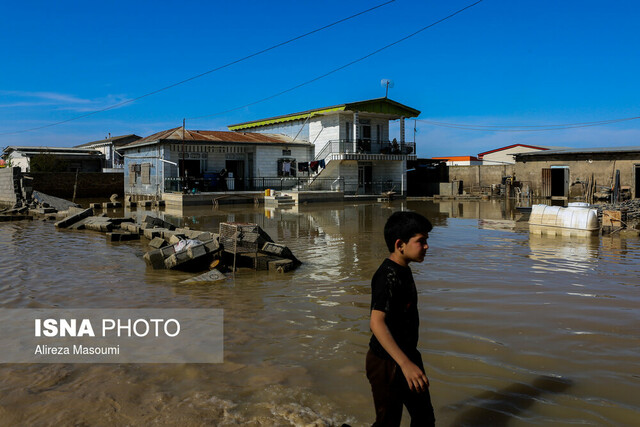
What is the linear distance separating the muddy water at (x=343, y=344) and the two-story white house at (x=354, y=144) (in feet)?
80.3

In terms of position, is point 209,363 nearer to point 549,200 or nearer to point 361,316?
point 361,316

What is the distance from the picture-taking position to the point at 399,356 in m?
2.62

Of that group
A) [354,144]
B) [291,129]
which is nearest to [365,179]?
[354,144]

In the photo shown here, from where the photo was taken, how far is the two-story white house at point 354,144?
34.9m

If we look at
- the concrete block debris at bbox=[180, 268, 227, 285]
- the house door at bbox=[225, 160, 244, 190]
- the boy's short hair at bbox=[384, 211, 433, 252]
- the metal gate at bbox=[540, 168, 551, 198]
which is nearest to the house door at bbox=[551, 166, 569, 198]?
the metal gate at bbox=[540, 168, 551, 198]

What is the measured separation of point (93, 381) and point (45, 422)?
755 mm

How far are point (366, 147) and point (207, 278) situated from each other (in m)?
29.3

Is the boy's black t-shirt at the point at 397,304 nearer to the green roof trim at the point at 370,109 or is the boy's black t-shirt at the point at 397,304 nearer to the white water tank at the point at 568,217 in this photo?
the white water tank at the point at 568,217

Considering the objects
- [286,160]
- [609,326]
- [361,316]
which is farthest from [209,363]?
[286,160]

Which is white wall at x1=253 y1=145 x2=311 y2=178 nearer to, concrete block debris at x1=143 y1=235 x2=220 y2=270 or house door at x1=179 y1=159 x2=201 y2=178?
house door at x1=179 y1=159 x2=201 y2=178

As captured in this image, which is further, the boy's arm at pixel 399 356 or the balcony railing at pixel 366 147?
the balcony railing at pixel 366 147

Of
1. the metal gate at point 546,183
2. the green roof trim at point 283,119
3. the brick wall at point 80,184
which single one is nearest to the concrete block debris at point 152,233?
the green roof trim at point 283,119

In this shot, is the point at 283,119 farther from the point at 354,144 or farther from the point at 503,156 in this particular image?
the point at 503,156

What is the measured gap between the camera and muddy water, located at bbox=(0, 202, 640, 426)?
3.80m
